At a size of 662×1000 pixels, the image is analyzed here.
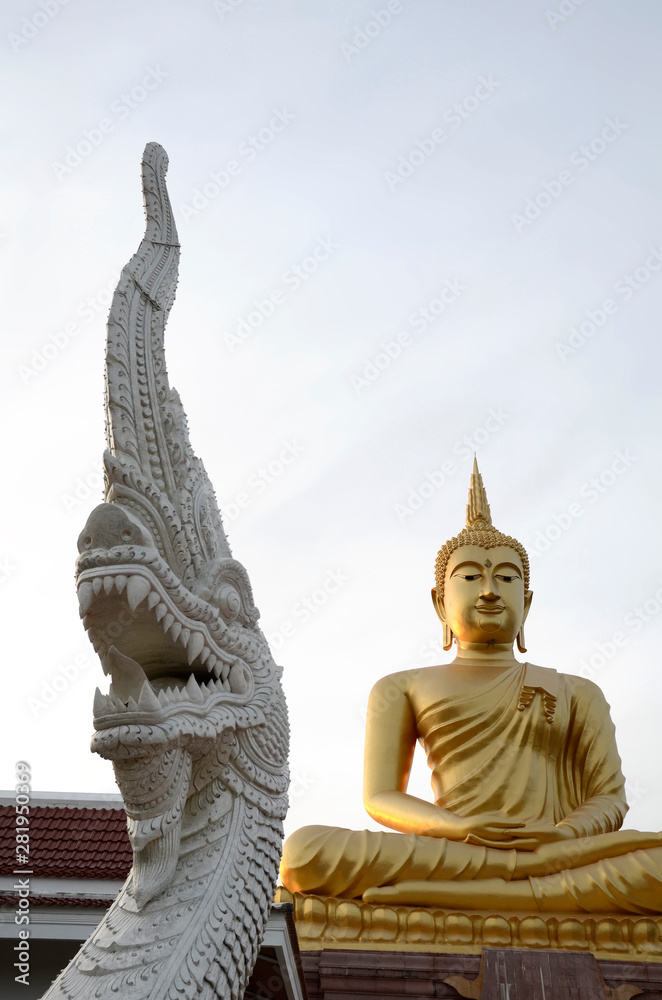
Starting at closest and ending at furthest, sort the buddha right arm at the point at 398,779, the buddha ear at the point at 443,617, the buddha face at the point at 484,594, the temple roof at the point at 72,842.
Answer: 1. the buddha right arm at the point at 398,779
2. the temple roof at the point at 72,842
3. the buddha face at the point at 484,594
4. the buddha ear at the point at 443,617

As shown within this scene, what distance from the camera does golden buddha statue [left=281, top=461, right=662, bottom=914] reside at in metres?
6.86

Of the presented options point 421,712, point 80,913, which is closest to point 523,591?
point 421,712

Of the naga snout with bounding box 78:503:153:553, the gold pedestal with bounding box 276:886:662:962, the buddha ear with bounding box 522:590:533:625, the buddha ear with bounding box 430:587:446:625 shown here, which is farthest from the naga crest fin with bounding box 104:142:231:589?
the buddha ear with bounding box 522:590:533:625

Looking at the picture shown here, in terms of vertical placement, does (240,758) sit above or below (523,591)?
below

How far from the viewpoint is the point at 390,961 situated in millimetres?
6355

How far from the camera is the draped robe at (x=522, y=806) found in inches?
269

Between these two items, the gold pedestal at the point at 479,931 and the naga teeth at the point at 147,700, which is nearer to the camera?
the naga teeth at the point at 147,700

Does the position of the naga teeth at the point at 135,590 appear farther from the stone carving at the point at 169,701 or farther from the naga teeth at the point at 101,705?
the naga teeth at the point at 101,705

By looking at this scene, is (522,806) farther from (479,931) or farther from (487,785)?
(479,931)

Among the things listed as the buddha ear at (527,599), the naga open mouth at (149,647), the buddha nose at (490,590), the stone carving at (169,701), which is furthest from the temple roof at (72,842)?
the naga open mouth at (149,647)

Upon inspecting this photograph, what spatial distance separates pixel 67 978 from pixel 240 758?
0.79 m

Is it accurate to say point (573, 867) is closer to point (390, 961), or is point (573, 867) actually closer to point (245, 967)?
point (390, 961)

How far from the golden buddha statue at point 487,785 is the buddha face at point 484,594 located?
0.5 inches

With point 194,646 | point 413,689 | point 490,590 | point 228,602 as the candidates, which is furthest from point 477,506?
point 194,646
